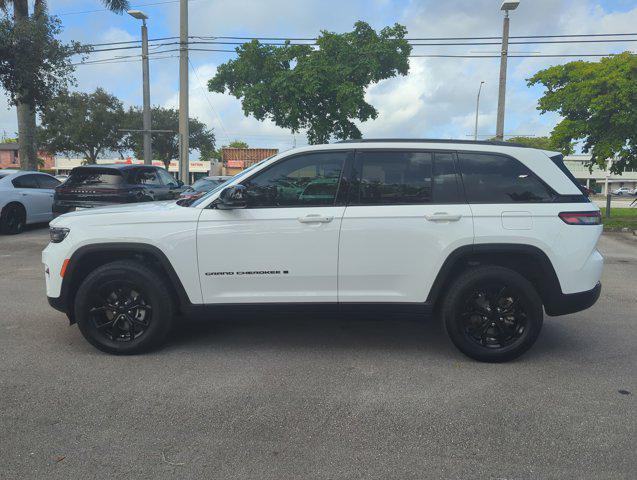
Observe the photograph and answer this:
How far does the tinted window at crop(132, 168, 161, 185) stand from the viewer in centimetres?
1170

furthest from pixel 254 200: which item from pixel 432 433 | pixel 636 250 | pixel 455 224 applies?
pixel 636 250

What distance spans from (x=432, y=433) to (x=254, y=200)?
225 cm

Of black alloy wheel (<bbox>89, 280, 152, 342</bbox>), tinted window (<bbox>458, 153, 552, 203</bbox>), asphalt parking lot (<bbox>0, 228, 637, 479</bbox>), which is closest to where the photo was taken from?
asphalt parking lot (<bbox>0, 228, 637, 479</bbox>)

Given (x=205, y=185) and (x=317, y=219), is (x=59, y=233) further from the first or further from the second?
(x=205, y=185)

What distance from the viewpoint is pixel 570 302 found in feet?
13.5

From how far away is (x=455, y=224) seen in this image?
4086 mm

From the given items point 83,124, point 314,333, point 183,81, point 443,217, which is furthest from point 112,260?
point 83,124

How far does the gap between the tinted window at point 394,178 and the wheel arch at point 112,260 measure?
5.39ft

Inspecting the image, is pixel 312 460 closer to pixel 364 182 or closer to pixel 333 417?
pixel 333 417

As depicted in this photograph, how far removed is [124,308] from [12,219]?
9.78 m

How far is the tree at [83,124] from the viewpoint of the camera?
3819cm

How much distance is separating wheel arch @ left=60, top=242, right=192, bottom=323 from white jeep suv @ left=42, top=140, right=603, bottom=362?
2cm

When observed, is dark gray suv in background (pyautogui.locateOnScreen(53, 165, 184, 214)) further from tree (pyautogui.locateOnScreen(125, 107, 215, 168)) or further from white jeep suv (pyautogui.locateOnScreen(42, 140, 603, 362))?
tree (pyautogui.locateOnScreen(125, 107, 215, 168))

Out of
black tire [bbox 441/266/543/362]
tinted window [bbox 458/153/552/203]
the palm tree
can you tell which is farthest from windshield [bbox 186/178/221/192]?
black tire [bbox 441/266/543/362]
